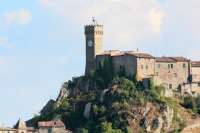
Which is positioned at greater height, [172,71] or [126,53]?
[126,53]

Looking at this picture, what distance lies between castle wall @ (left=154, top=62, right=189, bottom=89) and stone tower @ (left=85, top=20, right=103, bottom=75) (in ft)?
31.4

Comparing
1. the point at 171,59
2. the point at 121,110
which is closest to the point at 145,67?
the point at 171,59

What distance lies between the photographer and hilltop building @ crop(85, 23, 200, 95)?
154125mm

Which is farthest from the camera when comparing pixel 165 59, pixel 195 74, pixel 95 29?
pixel 95 29

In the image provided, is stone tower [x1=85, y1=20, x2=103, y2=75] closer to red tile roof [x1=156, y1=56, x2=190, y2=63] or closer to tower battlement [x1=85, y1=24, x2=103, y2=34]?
tower battlement [x1=85, y1=24, x2=103, y2=34]

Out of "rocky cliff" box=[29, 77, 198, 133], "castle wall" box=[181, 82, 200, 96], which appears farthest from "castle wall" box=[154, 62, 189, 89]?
"rocky cliff" box=[29, 77, 198, 133]

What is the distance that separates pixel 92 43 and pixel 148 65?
9973mm

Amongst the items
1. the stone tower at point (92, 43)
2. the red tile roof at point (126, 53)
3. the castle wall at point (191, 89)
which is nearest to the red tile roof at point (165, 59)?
the red tile roof at point (126, 53)

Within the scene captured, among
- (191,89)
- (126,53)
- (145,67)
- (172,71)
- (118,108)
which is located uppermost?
(126,53)

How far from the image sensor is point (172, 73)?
15775 cm

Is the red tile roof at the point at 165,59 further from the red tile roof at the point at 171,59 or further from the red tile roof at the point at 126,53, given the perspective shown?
the red tile roof at the point at 126,53

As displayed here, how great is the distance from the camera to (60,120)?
152 metres

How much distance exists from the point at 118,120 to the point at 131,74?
9357 mm

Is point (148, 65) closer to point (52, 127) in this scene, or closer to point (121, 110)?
point (121, 110)
